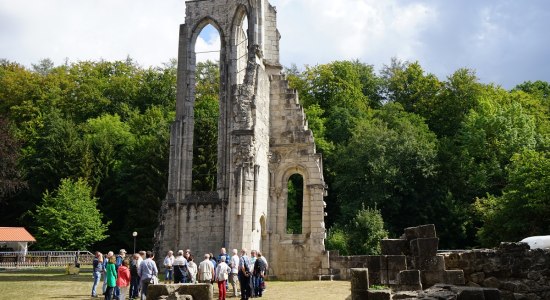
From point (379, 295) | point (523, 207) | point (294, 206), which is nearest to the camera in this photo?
point (379, 295)

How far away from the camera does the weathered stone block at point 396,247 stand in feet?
50.3

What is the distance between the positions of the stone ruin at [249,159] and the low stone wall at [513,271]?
26.1 feet

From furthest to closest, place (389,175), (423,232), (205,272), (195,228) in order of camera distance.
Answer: (389,175) < (195,228) < (205,272) < (423,232)

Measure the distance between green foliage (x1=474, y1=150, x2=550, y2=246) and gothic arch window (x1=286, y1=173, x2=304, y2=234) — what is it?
1291cm

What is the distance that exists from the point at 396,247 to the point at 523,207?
14324 mm

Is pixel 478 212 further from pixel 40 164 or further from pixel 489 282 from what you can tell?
pixel 40 164

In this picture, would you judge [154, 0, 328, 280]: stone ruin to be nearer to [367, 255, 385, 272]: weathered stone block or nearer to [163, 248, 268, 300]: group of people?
[163, 248, 268, 300]: group of people

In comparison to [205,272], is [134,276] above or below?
below

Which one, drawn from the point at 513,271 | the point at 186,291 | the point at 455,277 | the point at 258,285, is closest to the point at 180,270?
the point at 258,285

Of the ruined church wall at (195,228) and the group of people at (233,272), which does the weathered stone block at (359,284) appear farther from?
the ruined church wall at (195,228)

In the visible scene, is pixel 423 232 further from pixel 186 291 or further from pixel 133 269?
pixel 133 269

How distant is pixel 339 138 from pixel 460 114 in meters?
9.41

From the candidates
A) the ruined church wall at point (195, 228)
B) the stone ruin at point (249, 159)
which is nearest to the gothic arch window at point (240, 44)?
the stone ruin at point (249, 159)

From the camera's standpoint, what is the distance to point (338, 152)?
40594 millimetres
